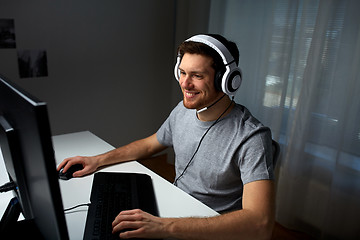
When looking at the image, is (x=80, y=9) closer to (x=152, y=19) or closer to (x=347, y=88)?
(x=152, y=19)

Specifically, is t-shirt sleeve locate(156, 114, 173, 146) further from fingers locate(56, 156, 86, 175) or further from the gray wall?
the gray wall

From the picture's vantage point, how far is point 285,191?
212cm

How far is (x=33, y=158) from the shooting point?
1.87ft

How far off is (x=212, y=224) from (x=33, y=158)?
1.85ft

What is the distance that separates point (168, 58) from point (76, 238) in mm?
2238

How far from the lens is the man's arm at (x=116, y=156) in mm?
1302

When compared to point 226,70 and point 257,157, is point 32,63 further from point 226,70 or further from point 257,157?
point 257,157

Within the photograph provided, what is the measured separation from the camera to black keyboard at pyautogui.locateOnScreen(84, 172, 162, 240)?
93cm

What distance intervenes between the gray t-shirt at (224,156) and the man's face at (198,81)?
10cm

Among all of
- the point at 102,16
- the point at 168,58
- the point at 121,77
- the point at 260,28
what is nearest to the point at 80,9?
the point at 102,16

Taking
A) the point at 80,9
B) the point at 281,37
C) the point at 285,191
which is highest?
the point at 80,9

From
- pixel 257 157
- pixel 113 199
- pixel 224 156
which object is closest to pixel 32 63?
pixel 113 199

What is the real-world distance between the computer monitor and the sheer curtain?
1.67 meters

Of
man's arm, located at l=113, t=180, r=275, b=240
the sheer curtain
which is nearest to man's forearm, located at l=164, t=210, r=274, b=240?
man's arm, located at l=113, t=180, r=275, b=240
